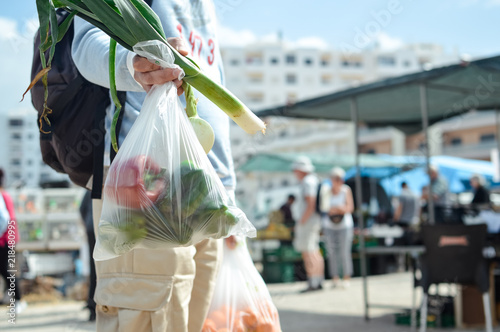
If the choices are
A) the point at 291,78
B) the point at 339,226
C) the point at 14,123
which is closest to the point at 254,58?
the point at 291,78

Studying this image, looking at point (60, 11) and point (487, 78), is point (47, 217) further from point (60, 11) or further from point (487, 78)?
point (60, 11)

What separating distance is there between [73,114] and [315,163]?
1620 centimetres

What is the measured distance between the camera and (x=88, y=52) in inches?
68.4

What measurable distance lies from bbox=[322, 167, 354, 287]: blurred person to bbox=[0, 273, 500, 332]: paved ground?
1.20ft

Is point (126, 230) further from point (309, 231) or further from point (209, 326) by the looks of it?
point (309, 231)

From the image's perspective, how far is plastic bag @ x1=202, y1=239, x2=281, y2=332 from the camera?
2.03 m

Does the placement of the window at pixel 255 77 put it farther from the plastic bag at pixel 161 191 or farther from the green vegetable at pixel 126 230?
the green vegetable at pixel 126 230

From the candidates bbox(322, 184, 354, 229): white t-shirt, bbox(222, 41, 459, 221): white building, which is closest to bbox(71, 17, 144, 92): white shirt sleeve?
bbox(322, 184, 354, 229): white t-shirt

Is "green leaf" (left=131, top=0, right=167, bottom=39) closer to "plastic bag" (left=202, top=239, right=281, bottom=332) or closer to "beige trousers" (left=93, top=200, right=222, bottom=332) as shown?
"beige trousers" (left=93, top=200, right=222, bottom=332)

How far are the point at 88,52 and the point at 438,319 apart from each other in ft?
16.1

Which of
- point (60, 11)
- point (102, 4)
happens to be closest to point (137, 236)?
point (102, 4)

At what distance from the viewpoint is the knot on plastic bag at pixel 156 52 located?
1.45 metres

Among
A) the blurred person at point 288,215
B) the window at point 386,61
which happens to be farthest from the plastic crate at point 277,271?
the window at point 386,61

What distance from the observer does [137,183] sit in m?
1.38
